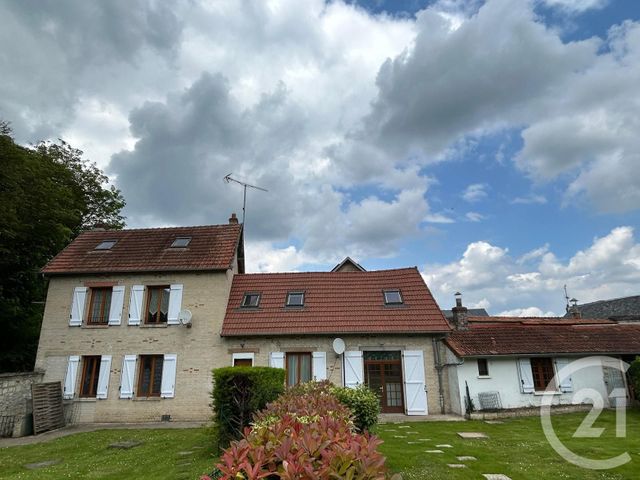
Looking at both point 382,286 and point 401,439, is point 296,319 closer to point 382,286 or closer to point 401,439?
point 382,286

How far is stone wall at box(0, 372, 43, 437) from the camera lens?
1284 cm

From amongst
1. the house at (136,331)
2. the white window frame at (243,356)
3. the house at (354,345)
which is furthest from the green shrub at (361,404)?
the house at (136,331)

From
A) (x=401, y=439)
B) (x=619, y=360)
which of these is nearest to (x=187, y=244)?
(x=401, y=439)

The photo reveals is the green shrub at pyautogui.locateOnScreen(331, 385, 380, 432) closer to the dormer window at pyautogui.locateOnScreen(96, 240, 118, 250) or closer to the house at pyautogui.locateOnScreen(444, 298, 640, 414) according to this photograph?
the house at pyautogui.locateOnScreen(444, 298, 640, 414)

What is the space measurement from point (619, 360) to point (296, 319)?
44.0 ft

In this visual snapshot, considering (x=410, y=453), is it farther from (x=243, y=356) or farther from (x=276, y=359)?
(x=243, y=356)

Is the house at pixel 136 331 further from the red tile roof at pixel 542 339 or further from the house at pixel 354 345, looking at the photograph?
the red tile roof at pixel 542 339

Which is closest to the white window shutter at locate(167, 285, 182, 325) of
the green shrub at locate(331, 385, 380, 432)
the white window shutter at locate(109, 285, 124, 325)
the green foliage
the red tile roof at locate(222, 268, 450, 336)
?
the red tile roof at locate(222, 268, 450, 336)

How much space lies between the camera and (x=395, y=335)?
1563 cm

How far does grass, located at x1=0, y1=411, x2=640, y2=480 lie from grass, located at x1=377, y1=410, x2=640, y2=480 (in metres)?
0.02

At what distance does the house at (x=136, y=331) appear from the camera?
15.0 metres

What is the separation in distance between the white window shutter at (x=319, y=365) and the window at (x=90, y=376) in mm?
8606

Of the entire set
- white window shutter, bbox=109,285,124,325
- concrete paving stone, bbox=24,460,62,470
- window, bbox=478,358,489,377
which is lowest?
concrete paving stone, bbox=24,460,62,470

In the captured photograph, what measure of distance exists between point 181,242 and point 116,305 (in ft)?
12.5
